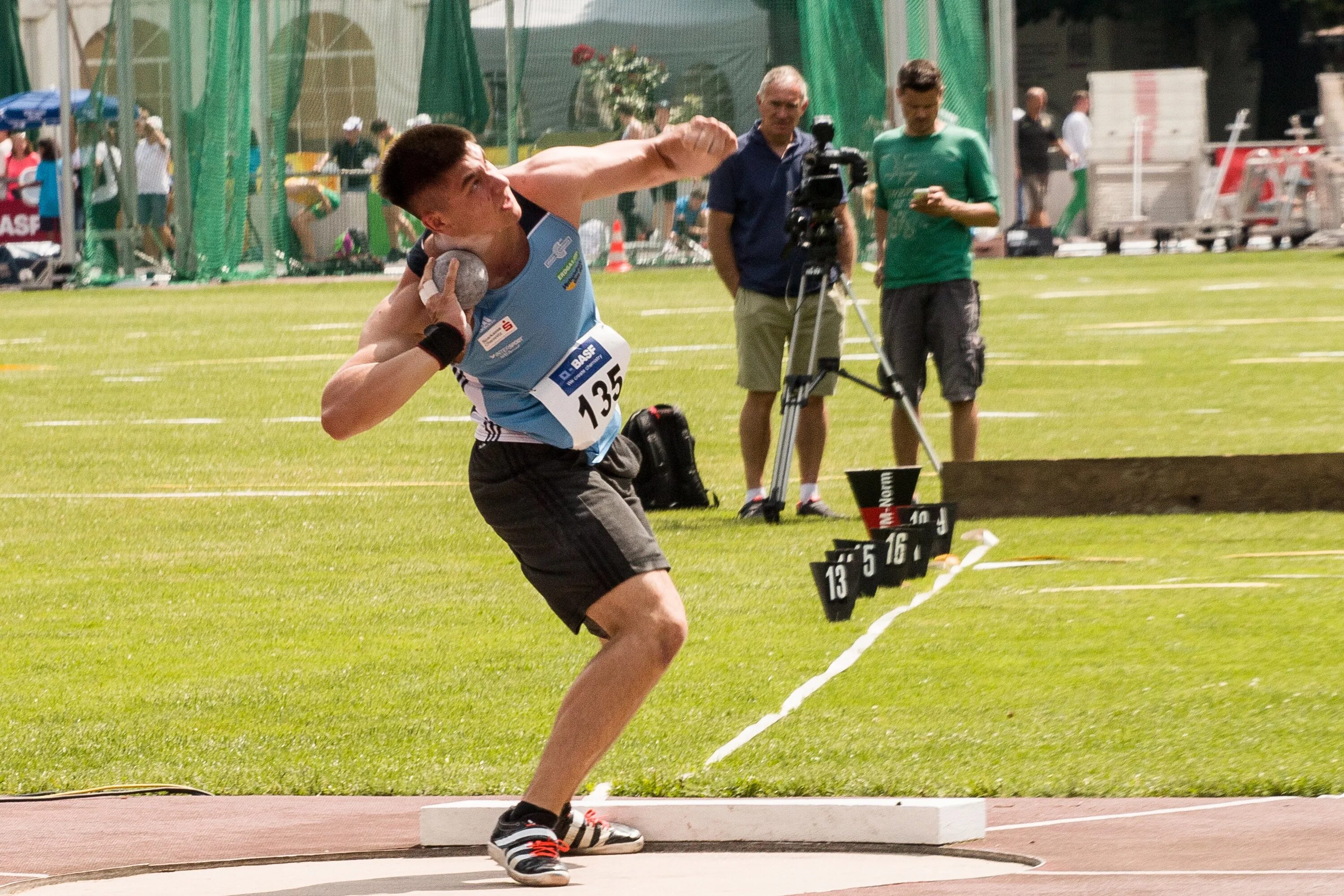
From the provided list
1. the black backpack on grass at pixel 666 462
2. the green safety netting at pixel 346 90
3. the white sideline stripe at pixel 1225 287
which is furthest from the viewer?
the green safety netting at pixel 346 90

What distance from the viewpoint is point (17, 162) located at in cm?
3391

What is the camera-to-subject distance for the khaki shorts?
1077 cm

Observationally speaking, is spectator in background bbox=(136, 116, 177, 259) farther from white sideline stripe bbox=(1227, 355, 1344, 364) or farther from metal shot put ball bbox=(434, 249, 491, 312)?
metal shot put ball bbox=(434, 249, 491, 312)

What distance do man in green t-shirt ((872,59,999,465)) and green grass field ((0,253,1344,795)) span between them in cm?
75

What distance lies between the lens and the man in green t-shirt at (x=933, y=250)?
10336 mm

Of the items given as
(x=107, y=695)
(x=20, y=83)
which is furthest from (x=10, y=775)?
(x=20, y=83)

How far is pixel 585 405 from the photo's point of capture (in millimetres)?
5145

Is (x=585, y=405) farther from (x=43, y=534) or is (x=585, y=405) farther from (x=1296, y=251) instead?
(x=1296, y=251)

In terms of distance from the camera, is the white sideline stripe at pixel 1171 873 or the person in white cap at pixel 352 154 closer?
the white sideline stripe at pixel 1171 873

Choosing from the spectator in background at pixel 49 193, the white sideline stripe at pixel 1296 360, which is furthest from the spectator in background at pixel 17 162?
the white sideline stripe at pixel 1296 360

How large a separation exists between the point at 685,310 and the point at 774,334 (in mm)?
13006

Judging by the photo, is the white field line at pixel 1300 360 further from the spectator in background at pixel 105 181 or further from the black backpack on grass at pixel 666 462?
the spectator in background at pixel 105 181

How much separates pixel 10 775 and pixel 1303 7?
43.1 m

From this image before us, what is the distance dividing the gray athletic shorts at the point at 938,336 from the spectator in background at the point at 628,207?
744 inches
